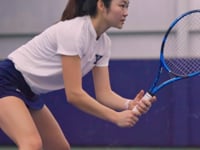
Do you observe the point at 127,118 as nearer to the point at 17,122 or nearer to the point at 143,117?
the point at 17,122

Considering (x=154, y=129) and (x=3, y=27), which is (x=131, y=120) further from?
(x=3, y=27)

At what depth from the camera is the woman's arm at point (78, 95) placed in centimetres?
288

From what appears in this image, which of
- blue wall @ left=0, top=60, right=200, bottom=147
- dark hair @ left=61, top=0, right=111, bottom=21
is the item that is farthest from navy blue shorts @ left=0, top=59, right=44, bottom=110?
blue wall @ left=0, top=60, right=200, bottom=147

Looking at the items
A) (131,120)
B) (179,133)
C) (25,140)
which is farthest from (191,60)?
(25,140)

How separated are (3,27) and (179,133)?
2.20 metres

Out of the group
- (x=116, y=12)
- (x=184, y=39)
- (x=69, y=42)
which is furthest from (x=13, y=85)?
(x=184, y=39)

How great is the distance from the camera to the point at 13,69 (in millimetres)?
3055

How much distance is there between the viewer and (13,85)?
3014 millimetres

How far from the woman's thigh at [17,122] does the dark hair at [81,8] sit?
0.51 m

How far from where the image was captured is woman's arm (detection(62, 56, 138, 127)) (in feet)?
9.44

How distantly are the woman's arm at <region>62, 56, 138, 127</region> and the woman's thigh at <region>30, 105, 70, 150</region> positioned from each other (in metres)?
0.37

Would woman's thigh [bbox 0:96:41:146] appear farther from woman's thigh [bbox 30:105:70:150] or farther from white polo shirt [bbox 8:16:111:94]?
woman's thigh [bbox 30:105:70:150]

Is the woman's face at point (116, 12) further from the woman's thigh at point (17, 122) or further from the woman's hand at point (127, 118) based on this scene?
the woman's thigh at point (17, 122)

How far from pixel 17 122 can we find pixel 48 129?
488 mm
